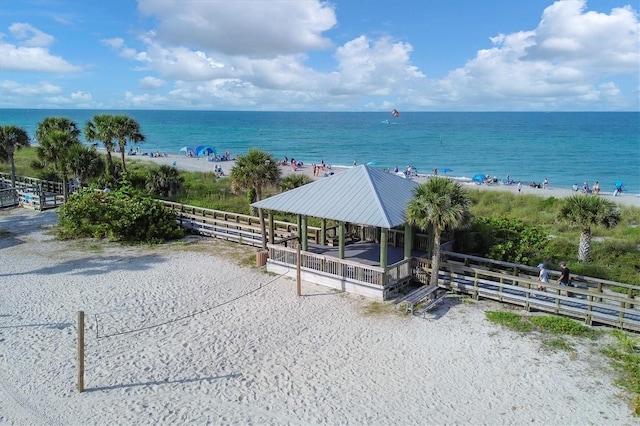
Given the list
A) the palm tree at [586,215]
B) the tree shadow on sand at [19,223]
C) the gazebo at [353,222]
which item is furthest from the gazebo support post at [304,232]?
the tree shadow on sand at [19,223]

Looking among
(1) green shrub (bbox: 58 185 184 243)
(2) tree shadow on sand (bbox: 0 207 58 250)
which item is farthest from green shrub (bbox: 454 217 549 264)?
(2) tree shadow on sand (bbox: 0 207 58 250)

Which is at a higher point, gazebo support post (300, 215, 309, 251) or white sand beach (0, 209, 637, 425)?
gazebo support post (300, 215, 309, 251)

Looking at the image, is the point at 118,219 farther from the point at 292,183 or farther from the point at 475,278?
the point at 475,278

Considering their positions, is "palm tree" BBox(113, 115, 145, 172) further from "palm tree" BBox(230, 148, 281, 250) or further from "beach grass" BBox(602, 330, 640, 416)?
"beach grass" BBox(602, 330, 640, 416)

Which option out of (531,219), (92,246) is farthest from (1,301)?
(531,219)

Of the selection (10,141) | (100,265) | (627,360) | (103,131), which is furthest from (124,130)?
(627,360)
